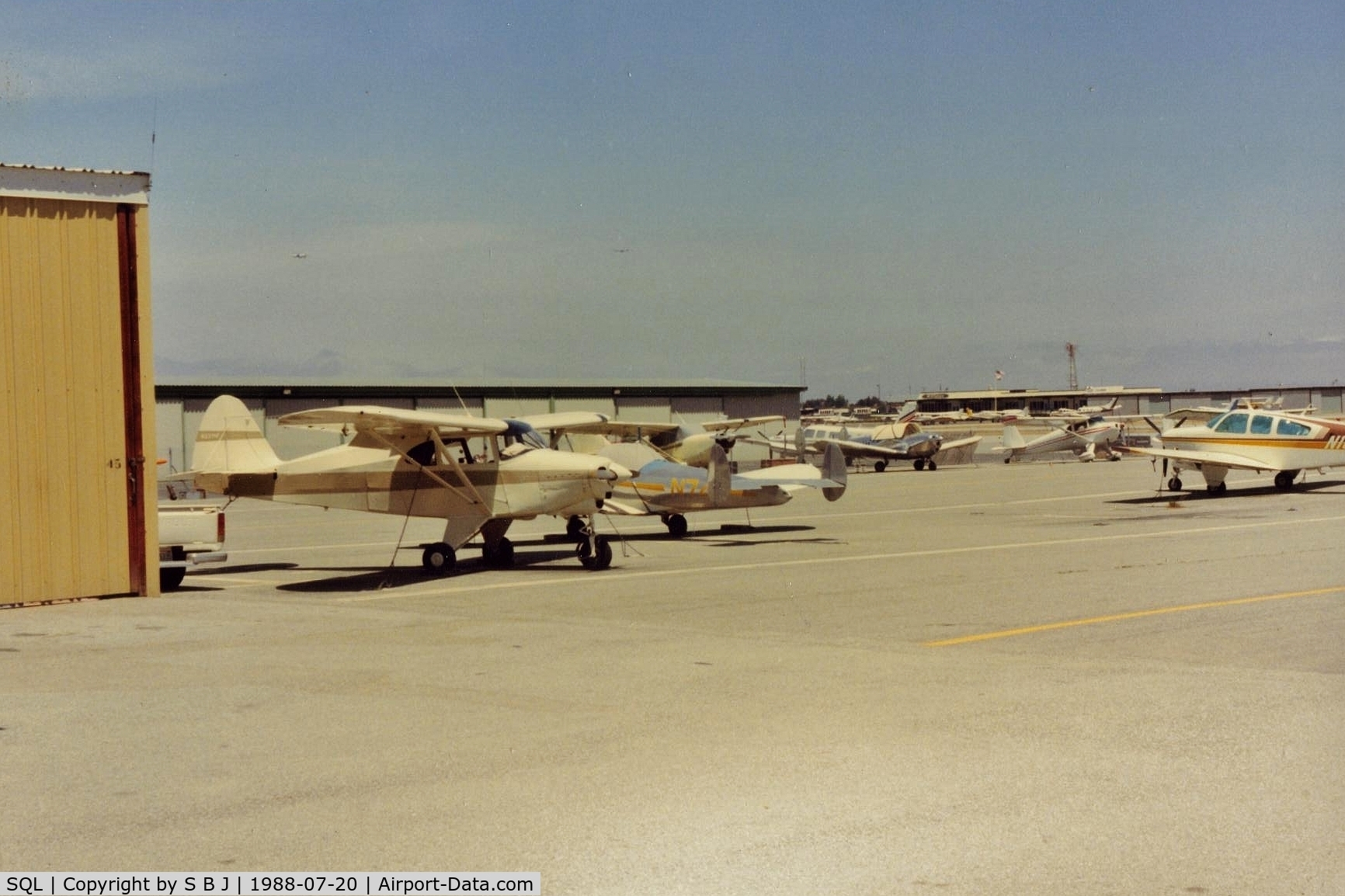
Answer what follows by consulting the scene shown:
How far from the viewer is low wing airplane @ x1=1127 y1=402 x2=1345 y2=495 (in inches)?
1214

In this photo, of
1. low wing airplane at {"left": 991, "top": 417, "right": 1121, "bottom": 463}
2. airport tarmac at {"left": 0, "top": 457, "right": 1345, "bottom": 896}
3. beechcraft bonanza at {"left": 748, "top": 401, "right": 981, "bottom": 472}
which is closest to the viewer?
airport tarmac at {"left": 0, "top": 457, "right": 1345, "bottom": 896}

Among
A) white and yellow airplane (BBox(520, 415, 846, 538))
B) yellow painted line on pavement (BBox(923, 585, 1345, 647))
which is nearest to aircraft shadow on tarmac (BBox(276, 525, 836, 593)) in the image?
white and yellow airplane (BBox(520, 415, 846, 538))

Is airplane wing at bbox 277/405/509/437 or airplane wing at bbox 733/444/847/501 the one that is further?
airplane wing at bbox 733/444/847/501

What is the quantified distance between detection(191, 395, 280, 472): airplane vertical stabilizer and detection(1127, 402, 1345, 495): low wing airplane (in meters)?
22.2

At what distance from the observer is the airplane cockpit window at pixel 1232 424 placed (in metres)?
31.5

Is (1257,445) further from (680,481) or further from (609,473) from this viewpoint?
(609,473)

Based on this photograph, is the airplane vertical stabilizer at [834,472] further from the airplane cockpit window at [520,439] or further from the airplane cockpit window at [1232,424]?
the airplane cockpit window at [1232,424]

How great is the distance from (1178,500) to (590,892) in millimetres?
29267

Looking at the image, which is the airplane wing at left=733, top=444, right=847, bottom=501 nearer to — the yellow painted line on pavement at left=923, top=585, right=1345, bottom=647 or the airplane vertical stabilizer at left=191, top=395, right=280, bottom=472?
the airplane vertical stabilizer at left=191, top=395, right=280, bottom=472

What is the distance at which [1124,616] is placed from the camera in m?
11.7

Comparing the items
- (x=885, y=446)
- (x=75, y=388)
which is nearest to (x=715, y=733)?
(x=75, y=388)

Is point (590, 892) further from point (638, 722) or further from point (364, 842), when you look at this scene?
point (638, 722)

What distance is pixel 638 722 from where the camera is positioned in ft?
24.2

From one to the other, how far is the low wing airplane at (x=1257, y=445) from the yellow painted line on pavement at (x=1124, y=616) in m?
18.8
